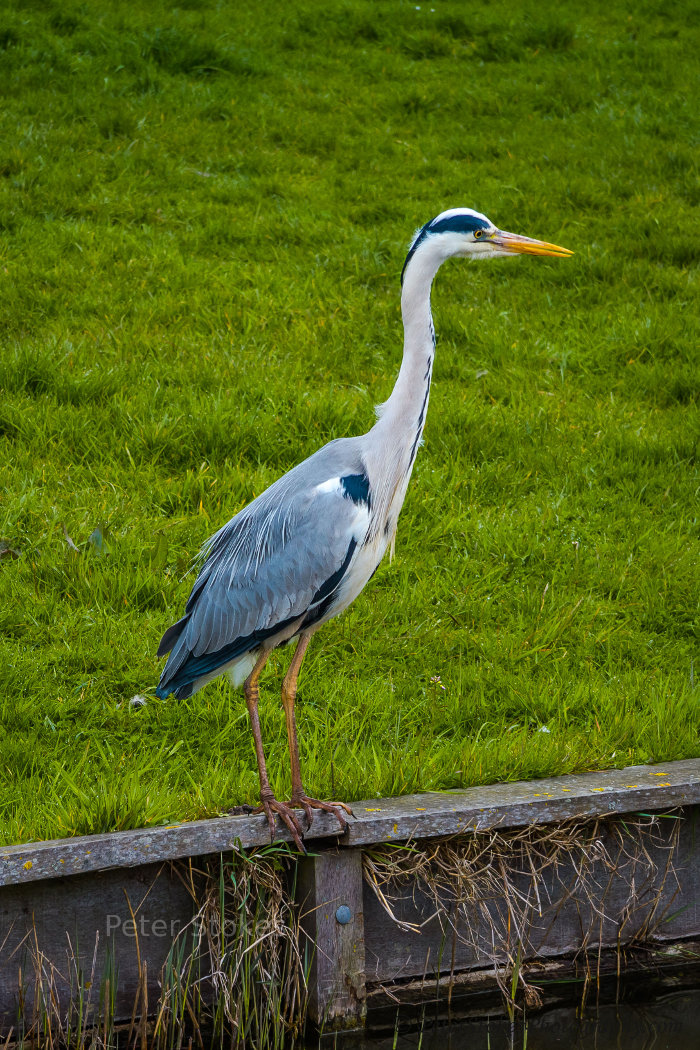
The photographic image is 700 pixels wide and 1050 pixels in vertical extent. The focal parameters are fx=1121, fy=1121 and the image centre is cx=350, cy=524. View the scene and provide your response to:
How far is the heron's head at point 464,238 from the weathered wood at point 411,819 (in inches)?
68.5

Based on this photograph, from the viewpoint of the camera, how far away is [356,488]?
144 inches

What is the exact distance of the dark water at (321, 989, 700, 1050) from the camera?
11.4 ft

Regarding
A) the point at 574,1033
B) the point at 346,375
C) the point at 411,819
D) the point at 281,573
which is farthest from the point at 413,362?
the point at 346,375

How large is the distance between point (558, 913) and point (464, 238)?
2257 millimetres

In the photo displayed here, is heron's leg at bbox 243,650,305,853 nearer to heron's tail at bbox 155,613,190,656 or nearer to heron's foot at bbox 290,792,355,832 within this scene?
heron's foot at bbox 290,792,355,832

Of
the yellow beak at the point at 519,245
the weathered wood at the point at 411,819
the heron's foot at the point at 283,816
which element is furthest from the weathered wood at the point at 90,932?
the yellow beak at the point at 519,245

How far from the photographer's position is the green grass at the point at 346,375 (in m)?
4.34

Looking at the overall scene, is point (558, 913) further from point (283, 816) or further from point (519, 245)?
point (519, 245)

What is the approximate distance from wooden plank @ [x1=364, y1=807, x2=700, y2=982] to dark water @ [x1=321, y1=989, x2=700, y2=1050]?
18cm

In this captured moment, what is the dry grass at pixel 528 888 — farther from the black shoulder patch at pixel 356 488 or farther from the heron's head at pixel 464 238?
the heron's head at pixel 464 238

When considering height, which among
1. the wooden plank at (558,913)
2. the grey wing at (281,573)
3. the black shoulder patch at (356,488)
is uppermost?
the black shoulder patch at (356,488)

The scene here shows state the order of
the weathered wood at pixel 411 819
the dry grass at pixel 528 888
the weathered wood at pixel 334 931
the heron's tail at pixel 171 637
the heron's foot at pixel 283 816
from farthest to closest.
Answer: the heron's tail at pixel 171 637
the dry grass at pixel 528 888
the weathered wood at pixel 334 931
the heron's foot at pixel 283 816
the weathered wood at pixel 411 819

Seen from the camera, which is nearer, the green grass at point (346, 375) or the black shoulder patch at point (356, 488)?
the black shoulder patch at point (356, 488)

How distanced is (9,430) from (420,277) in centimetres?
326
